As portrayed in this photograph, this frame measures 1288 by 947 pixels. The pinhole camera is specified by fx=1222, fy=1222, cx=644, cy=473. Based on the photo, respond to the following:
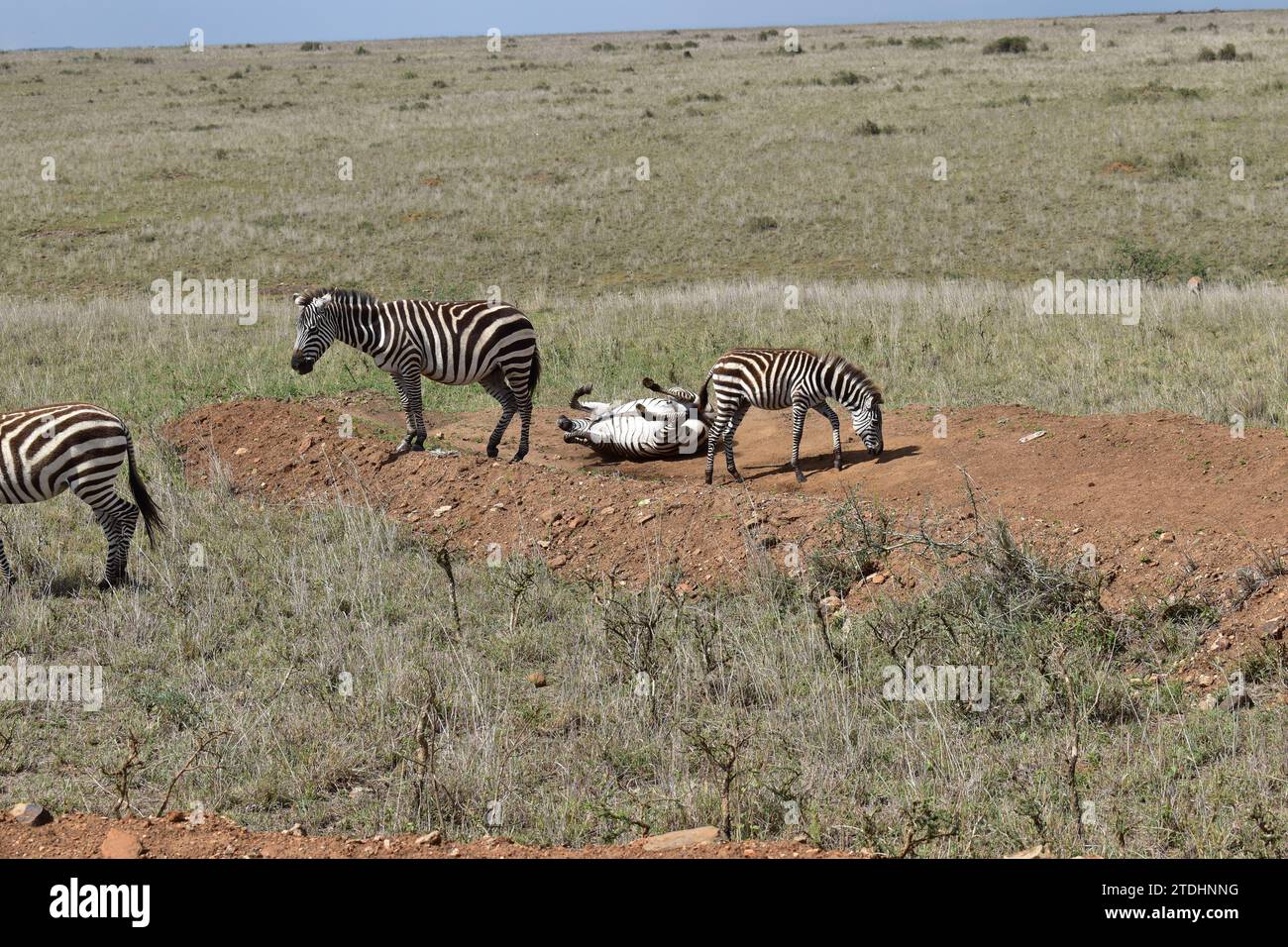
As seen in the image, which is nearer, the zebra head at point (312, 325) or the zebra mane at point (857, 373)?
the zebra mane at point (857, 373)

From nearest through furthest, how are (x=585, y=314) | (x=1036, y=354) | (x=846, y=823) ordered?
(x=846, y=823), (x=1036, y=354), (x=585, y=314)

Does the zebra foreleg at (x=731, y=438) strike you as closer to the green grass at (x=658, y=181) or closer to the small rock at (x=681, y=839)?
the small rock at (x=681, y=839)

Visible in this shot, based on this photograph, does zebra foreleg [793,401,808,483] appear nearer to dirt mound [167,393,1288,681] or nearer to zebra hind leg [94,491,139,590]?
dirt mound [167,393,1288,681]

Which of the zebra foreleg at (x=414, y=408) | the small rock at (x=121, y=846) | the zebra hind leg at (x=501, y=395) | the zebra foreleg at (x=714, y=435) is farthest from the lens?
the zebra hind leg at (x=501, y=395)

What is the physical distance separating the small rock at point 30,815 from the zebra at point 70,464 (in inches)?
175

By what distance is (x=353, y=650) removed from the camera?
759 centimetres

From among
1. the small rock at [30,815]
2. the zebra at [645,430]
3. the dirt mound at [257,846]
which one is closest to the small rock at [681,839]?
the dirt mound at [257,846]

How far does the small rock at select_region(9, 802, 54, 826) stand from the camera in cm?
482

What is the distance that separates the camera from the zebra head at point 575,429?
A: 1356 cm

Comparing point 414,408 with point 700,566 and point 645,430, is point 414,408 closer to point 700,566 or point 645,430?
point 645,430

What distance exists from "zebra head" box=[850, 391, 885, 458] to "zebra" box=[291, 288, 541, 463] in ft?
11.2
